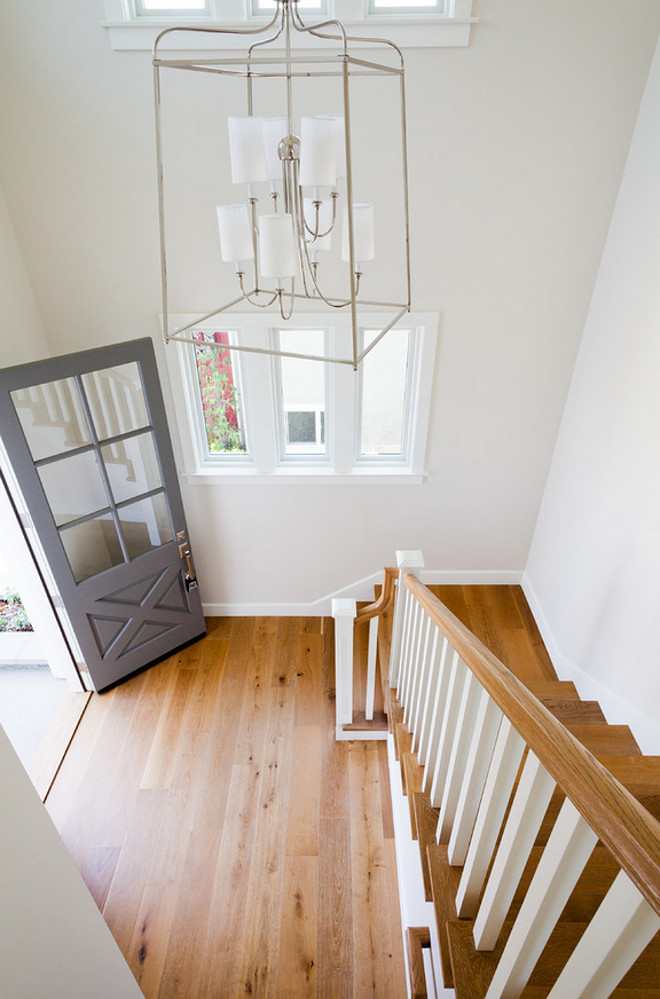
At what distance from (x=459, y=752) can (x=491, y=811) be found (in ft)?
0.96

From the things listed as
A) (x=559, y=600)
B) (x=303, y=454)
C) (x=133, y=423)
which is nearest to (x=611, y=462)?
(x=559, y=600)

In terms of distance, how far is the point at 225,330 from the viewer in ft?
10.6

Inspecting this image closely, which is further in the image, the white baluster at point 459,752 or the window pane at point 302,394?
the window pane at point 302,394

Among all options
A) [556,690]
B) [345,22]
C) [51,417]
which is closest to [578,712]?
[556,690]

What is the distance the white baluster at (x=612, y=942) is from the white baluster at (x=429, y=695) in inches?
36.1

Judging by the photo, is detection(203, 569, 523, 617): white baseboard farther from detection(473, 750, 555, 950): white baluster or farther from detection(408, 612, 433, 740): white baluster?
detection(473, 750, 555, 950): white baluster

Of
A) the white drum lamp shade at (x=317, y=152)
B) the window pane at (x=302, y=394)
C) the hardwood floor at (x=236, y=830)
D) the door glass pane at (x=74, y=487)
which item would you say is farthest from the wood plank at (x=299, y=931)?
the white drum lamp shade at (x=317, y=152)

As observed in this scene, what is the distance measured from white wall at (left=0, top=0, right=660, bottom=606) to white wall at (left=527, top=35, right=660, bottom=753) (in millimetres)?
154

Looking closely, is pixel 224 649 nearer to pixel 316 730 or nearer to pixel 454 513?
pixel 316 730

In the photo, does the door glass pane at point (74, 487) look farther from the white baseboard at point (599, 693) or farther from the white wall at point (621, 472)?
the white baseboard at point (599, 693)

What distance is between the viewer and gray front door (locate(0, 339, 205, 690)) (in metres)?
2.89

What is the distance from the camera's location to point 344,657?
9.57 feet

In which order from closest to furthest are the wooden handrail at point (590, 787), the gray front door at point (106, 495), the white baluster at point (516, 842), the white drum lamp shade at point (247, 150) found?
the wooden handrail at point (590, 787) < the white baluster at point (516, 842) < the white drum lamp shade at point (247, 150) < the gray front door at point (106, 495)

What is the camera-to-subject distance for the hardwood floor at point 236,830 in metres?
2.40
